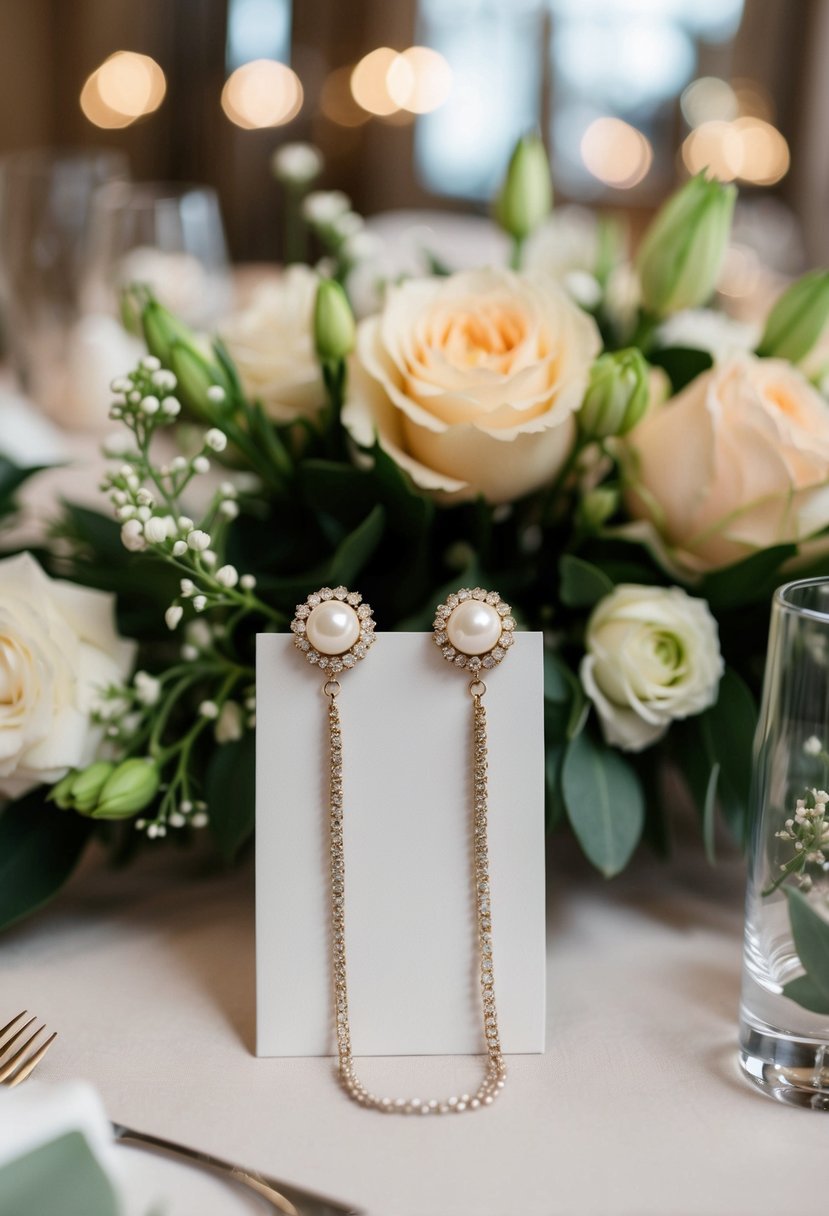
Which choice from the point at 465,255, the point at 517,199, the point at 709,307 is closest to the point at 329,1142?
the point at 517,199

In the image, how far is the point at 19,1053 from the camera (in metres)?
0.57

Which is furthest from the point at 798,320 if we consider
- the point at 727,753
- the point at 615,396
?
the point at 727,753

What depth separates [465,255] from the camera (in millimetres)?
2012

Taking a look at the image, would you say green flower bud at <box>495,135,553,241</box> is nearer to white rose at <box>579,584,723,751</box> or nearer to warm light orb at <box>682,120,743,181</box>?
white rose at <box>579,584,723,751</box>

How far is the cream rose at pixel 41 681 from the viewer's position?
2.06 feet

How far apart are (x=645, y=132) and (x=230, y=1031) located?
4.96 metres

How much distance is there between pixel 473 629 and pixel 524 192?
47 cm

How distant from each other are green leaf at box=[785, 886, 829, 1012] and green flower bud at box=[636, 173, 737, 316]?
0.42m

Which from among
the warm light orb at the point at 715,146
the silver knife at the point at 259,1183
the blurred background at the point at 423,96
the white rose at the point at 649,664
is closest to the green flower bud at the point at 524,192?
the white rose at the point at 649,664

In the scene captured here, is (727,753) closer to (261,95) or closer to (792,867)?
(792,867)

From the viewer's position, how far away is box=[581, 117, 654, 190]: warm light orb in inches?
196

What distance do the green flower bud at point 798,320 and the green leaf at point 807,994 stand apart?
0.43 m

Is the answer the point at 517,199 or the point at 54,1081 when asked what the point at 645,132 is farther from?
the point at 54,1081

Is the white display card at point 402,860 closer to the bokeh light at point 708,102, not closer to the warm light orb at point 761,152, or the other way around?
the warm light orb at point 761,152
